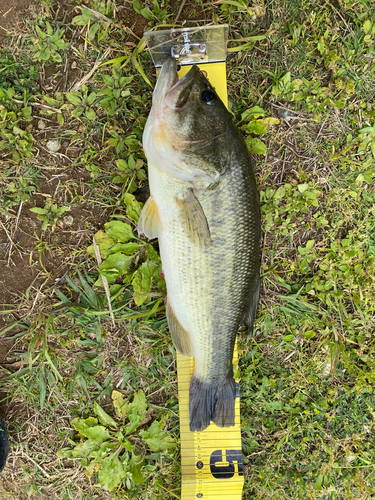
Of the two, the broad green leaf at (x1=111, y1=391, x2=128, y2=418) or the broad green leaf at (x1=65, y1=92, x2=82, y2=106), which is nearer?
the broad green leaf at (x1=65, y1=92, x2=82, y2=106)

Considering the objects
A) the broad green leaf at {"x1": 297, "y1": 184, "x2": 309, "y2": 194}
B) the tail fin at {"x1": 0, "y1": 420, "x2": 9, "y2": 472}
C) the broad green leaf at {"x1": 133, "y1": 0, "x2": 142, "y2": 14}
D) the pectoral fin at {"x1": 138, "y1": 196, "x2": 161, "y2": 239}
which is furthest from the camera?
the broad green leaf at {"x1": 297, "y1": 184, "x2": 309, "y2": 194}

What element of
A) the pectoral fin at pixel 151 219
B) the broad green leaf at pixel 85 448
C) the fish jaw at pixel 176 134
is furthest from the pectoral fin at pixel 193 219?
the broad green leaf at pixel 85 448

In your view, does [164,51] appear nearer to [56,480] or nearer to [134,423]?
[134,423]

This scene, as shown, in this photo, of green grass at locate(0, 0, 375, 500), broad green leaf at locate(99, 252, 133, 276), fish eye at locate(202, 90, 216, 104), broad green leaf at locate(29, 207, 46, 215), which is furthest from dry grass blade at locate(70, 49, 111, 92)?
broad green leaf at locate(99, 252, 133, 276)

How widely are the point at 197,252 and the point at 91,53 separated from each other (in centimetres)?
189

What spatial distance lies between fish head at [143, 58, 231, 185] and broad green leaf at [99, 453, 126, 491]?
7.83 ft

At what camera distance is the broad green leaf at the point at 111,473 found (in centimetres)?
253

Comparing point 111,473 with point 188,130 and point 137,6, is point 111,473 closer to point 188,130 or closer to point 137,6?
point 188,130

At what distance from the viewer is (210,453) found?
2.54 metres

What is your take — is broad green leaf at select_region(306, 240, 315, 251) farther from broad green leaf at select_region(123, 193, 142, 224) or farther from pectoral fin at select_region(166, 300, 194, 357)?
broad green leaf at select_region(123, 193, 142, 224)

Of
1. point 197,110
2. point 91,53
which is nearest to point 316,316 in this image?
point 197,110

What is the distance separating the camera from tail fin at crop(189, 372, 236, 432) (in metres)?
2.33

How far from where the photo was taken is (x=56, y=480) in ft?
8.64

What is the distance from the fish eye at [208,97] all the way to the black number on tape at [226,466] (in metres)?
2.68
